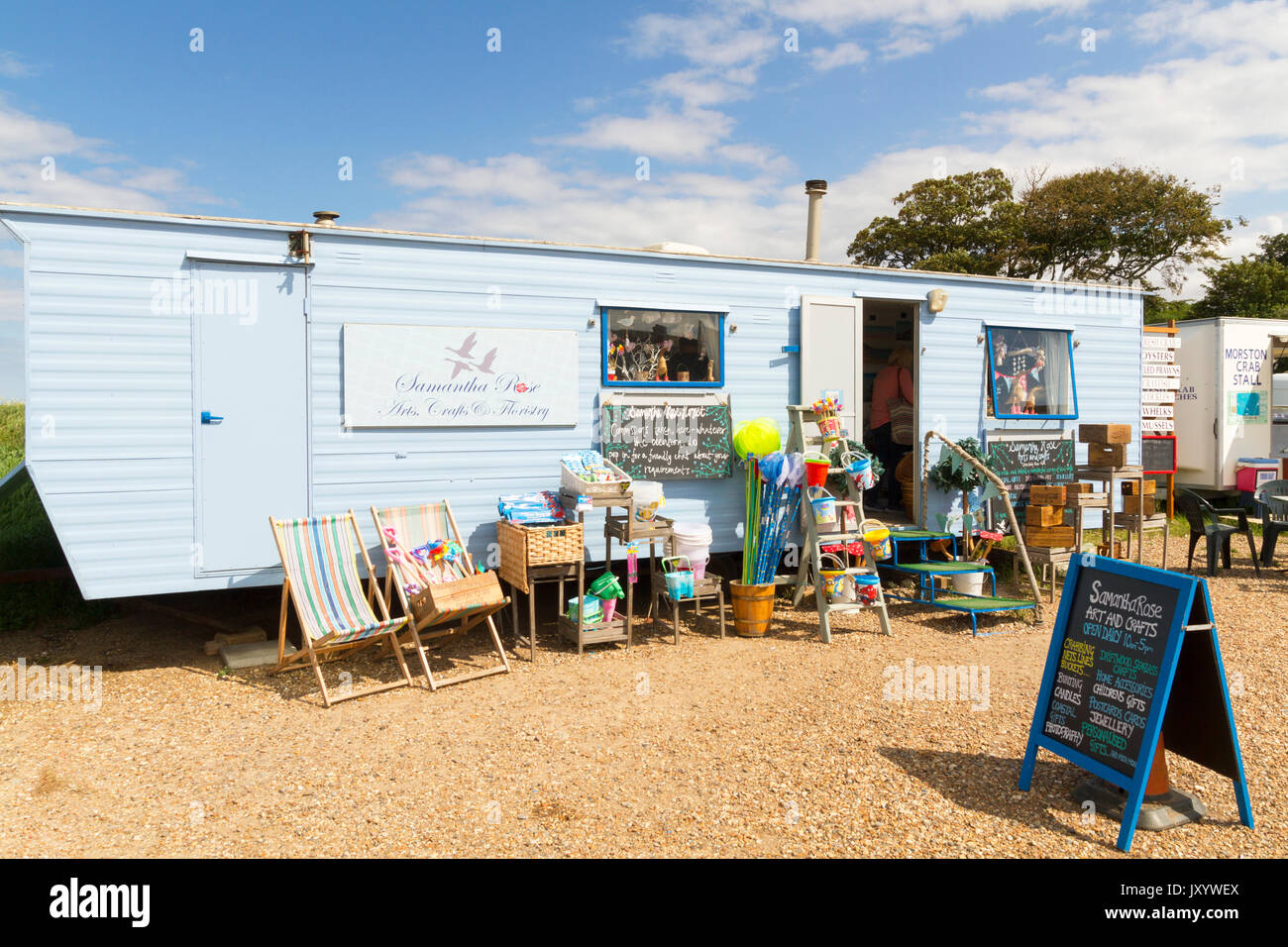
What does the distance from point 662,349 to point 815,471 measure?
140 centimetres

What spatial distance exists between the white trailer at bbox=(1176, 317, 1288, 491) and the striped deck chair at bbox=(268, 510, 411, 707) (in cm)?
1024

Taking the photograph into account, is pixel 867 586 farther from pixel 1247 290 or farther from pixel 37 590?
pixel 1247 290

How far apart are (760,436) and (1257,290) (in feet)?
69.1

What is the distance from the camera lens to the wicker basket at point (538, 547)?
18.8ft

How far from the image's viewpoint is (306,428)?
5.67m

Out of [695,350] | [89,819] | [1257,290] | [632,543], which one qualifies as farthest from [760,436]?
[1257,290]

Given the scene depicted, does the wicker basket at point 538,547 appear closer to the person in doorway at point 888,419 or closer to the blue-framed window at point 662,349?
the blue-framed window at point 662,349

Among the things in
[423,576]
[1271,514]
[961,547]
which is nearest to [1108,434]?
[961,547]

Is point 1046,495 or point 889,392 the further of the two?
point 889,392

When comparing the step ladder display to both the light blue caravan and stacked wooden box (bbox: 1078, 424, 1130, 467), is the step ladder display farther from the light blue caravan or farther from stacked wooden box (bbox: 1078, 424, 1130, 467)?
stacked wooden box (bbox: 1078, 424, 1130, 467)

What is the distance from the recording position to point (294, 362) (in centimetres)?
562

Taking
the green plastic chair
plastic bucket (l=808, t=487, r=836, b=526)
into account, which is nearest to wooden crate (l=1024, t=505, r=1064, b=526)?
plastic bucket (l=808, t=487, r=836, b=526)

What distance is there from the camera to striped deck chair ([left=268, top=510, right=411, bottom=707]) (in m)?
5.09

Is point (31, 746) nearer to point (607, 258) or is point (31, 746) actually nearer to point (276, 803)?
point (276, 803)
